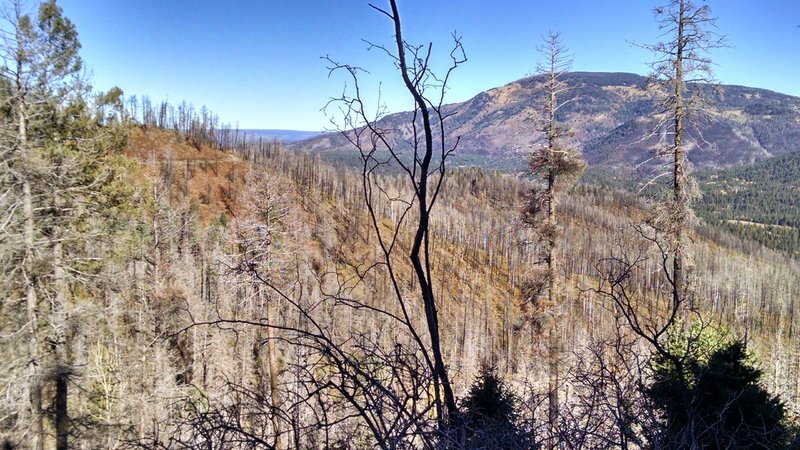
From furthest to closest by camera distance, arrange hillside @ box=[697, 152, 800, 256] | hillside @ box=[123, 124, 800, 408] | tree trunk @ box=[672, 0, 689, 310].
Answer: hillside @ box=[697, 152, 800, 256]
hillside @ box=[123, 124, 800, 408]
tree trunk @ box=[672, 0, 689, 310]

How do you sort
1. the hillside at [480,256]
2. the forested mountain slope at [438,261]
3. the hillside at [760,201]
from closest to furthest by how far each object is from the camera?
1. the forested mountain slope at [438,261]
2. the hillside at [480,256]
3. the hillside at [760,201]

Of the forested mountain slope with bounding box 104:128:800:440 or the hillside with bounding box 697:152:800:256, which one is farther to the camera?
the hillside with bounding box 697:152:800:256

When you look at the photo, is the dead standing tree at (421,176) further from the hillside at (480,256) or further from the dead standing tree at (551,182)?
the hillside at (480,256)

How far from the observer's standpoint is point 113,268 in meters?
8.20

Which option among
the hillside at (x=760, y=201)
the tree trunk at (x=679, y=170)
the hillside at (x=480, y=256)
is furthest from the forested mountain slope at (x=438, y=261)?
the hillside at (x=760, y=201)

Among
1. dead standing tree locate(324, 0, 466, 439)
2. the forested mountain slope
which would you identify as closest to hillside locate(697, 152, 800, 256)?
the forested mountain slope

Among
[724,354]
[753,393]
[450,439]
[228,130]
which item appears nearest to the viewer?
[450,439]

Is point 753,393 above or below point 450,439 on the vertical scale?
below

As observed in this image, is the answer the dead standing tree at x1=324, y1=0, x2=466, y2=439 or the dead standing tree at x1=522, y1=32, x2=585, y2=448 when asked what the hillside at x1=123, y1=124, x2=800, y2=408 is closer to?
the dead standing tree at x1=522, y1=32, x2=585, y2=448

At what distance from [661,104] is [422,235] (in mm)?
8275

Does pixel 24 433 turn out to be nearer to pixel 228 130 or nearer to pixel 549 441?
pixel 549 441

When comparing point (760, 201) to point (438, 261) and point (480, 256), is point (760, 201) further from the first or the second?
point (438, 261)

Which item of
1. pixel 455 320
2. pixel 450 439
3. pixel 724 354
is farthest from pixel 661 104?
pixel 455 320

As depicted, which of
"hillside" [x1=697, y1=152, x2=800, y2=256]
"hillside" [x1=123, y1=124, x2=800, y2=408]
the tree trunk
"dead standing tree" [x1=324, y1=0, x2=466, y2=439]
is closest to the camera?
"dead standing tree" [x1=324, y1=0, x2=466, y2=439]
